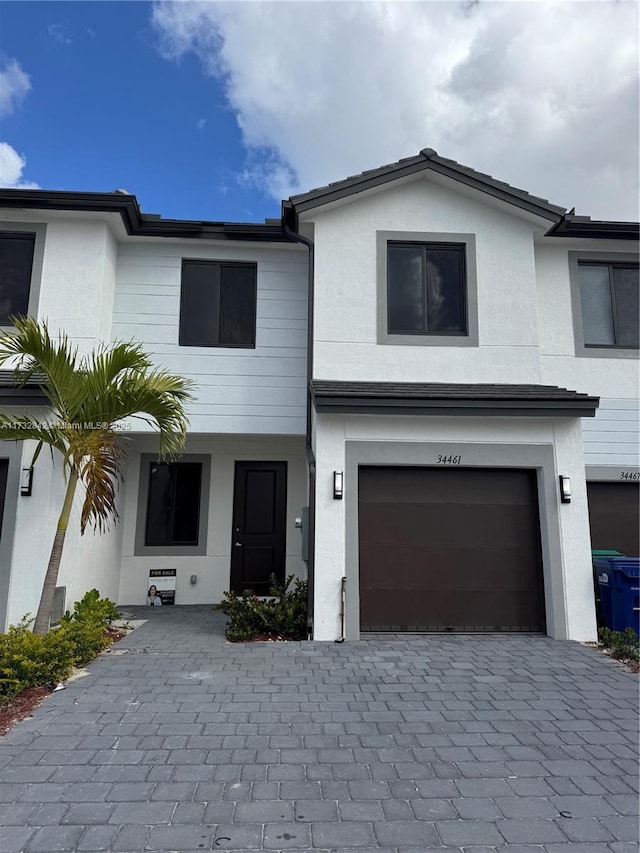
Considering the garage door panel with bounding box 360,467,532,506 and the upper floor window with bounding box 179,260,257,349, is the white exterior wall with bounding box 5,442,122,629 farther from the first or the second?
the garage door panel with bounding box 360,467,532,506

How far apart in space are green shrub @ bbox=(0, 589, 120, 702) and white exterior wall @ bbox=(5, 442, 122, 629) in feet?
3.74

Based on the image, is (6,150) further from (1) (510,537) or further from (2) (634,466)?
(2) (634,466)

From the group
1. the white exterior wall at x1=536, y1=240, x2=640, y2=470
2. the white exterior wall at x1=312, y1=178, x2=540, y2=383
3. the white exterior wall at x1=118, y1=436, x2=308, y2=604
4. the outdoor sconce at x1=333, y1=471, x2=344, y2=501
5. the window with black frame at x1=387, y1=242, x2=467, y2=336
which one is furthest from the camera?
the white exterior wall at x1=118, y1=436, x2=308, y2=604

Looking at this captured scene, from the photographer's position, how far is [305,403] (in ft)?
28.7

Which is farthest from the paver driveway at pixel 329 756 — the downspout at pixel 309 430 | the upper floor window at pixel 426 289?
the upper floor window at pixel 426 289

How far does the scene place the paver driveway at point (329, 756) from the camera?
278 centimetres

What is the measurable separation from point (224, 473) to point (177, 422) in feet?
10.5

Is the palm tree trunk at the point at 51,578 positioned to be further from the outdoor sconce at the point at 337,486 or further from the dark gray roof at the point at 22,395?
the outdoor sconce at the point at 337,486

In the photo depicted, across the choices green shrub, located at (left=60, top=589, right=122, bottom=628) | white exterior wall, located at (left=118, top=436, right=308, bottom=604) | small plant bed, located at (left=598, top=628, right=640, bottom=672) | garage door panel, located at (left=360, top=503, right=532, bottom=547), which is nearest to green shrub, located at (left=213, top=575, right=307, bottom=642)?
garage door panel, located at (left=360, top=503, right=532, bottom=547)

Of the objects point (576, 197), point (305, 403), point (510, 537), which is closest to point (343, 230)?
point (305, 403)

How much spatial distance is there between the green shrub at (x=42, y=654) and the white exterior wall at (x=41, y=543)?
114 centimetres

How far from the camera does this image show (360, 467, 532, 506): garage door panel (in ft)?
23.4

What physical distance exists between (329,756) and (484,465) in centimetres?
454

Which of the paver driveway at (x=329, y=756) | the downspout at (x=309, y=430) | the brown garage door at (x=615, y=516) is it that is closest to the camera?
the paver driveway at (x=329, y=756)
